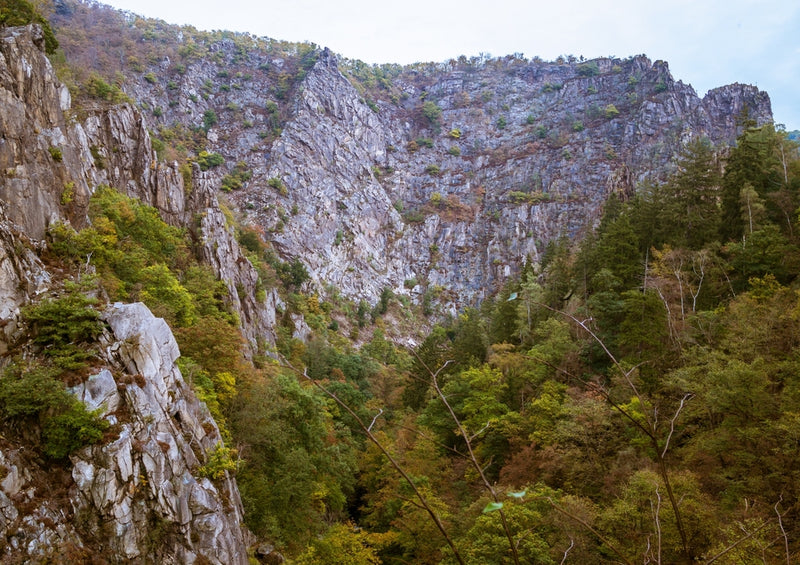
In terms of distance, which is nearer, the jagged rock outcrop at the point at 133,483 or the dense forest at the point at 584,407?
the jagged rock outcrop at the point at 133,483

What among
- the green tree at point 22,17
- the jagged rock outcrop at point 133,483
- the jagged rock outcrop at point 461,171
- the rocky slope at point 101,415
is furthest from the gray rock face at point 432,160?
the jagged rock outcrop at point 133,483

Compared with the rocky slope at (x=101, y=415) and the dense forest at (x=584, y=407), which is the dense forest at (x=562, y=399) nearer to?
the dense forest at (x=584, y=407)

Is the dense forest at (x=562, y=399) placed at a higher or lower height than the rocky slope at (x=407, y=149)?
lower

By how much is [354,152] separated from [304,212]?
1877 centimetres

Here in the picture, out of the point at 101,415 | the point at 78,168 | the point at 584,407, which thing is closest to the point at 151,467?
the point at 101,415

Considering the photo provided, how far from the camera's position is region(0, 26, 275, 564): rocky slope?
10.5 m

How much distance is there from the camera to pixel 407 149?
89.4m

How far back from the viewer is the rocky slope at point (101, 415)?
1045cm

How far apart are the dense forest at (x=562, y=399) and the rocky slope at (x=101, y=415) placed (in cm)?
65

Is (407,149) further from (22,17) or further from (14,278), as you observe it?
(14,278)

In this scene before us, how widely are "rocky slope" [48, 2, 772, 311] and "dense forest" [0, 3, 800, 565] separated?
33101mm

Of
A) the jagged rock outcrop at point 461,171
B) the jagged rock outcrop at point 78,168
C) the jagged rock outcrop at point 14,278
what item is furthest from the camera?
the jagged rock outcrop at point 461,171

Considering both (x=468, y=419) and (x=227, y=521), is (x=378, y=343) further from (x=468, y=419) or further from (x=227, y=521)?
(x=227, y=521)

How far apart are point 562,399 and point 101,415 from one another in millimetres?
17334
